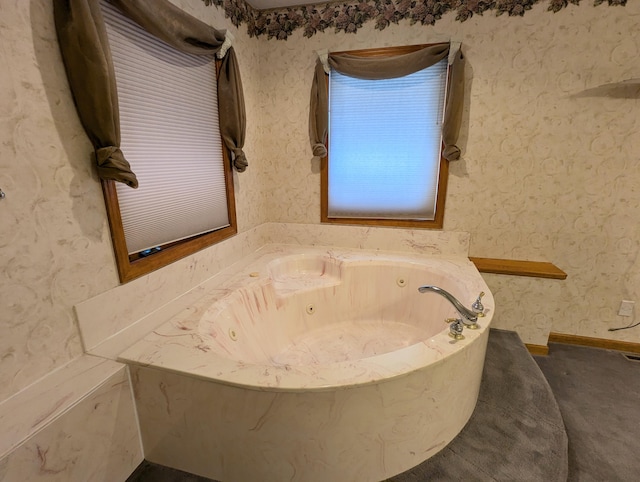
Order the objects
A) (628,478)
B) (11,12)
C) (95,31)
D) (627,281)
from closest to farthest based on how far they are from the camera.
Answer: (11,12) → (95,31) → (628,478) → (627,281)

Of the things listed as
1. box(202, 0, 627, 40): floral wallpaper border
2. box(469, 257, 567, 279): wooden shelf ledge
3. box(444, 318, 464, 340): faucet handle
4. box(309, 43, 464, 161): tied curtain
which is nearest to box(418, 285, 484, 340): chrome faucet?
box(444, 318, 464, 340): faucet handle

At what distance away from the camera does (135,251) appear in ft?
4.76

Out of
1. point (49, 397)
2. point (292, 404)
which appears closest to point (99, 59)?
point (49, 397)

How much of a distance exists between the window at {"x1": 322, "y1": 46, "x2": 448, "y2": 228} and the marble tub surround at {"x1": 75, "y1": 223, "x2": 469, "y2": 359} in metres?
0.13

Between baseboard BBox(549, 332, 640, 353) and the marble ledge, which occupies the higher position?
the marble ledge

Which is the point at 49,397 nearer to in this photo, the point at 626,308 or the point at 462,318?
the point at 462,318

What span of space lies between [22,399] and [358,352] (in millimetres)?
1579

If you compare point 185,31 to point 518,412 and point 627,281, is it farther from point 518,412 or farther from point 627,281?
point 627,281

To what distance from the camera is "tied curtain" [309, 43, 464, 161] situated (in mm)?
2000

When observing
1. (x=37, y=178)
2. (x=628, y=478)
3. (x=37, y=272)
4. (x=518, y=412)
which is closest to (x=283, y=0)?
(x=37, y=178)

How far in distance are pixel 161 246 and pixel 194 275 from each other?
0.95 feet

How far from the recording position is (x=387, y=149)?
2322 millimetres

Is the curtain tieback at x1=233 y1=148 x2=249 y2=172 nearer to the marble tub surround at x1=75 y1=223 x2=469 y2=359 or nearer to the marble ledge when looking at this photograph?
the marble tub surround at x1=75 y1=223 x2=469 y2=359

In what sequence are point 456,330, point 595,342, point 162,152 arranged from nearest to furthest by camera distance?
point 456,330 → point 162,152 → point 595,342
